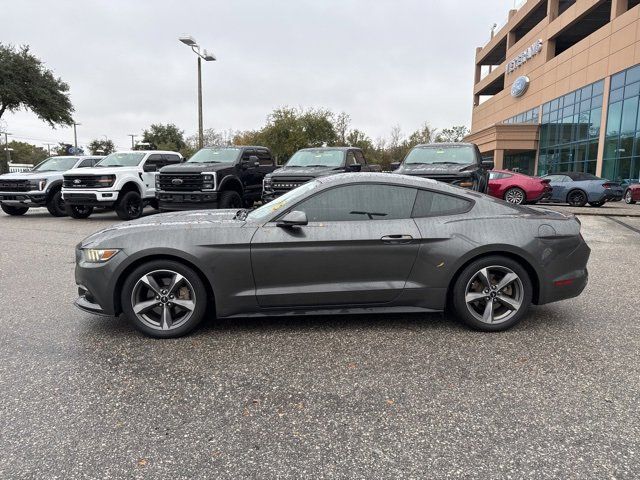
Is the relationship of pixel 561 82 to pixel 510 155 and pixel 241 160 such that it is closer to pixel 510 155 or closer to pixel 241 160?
pixel 510 155

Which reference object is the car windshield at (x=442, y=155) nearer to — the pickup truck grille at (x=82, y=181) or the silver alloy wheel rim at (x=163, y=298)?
the silver alloy wheel rim at (x=163, y=298)

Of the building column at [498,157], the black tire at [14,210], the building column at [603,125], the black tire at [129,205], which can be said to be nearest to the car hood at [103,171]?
the black tire at [129,205]

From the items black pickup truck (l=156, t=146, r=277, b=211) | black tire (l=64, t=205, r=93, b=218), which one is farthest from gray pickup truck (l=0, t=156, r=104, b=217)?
black pickup truck (l=156, t=146, r=277, b=211)

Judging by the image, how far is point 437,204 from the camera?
4273 mm

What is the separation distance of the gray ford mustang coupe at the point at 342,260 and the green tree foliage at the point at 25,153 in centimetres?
11492

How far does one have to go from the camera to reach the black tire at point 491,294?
413 cm

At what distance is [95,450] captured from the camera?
2.49 m

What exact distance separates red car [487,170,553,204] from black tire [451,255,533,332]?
516 inches

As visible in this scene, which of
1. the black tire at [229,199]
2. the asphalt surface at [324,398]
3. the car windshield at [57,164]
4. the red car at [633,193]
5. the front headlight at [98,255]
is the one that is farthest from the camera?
the red car at [633,193]

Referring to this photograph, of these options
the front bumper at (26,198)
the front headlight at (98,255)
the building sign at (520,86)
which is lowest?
the front bumper at (26,198)

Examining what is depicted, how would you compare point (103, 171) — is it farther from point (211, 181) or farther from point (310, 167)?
point (310, 167)

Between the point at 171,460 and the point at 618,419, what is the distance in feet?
8.50

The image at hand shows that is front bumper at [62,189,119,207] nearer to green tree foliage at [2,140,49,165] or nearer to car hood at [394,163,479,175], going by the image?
car hood at [394,163,479,175]

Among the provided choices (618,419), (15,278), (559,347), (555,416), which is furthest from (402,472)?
(15,278)
